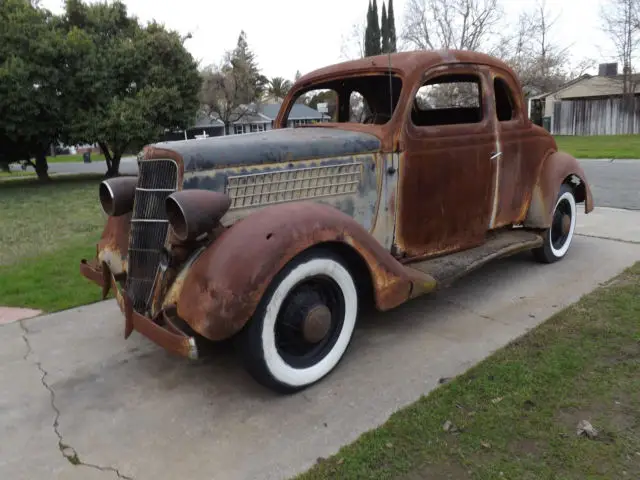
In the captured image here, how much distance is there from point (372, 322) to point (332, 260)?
1094 millimetres

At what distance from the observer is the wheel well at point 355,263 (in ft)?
9.45

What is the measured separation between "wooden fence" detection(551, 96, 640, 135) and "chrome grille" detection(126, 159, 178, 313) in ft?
98.9

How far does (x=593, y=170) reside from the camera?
1233 centimetres

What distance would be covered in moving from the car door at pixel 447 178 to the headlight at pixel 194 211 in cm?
144

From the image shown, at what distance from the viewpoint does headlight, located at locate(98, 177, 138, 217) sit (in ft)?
11.1

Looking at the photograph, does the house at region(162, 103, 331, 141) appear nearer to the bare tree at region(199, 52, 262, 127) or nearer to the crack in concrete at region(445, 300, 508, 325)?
the bare tree at region(199, 52, 262, 127)

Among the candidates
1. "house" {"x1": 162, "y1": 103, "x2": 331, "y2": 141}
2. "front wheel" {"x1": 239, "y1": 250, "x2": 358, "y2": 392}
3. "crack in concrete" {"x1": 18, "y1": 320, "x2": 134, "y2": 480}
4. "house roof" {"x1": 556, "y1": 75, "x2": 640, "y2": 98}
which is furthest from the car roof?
"house roof" {"x1": 556, "y1": 75, "x2": 640, "y2": 98}

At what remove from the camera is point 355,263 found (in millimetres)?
3102

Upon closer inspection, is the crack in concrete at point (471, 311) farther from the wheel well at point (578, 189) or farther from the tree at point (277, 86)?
the tree at point (277, 86)

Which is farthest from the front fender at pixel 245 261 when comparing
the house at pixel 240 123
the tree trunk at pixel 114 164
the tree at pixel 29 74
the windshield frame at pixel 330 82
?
the house at pixel 240 123

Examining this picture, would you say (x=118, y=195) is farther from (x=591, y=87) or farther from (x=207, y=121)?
(x=591, y=87)

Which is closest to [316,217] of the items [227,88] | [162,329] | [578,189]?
[162,329]

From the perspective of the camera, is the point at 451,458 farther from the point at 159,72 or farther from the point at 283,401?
the point at 159,72

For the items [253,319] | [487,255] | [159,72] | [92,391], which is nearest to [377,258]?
[253,319]
